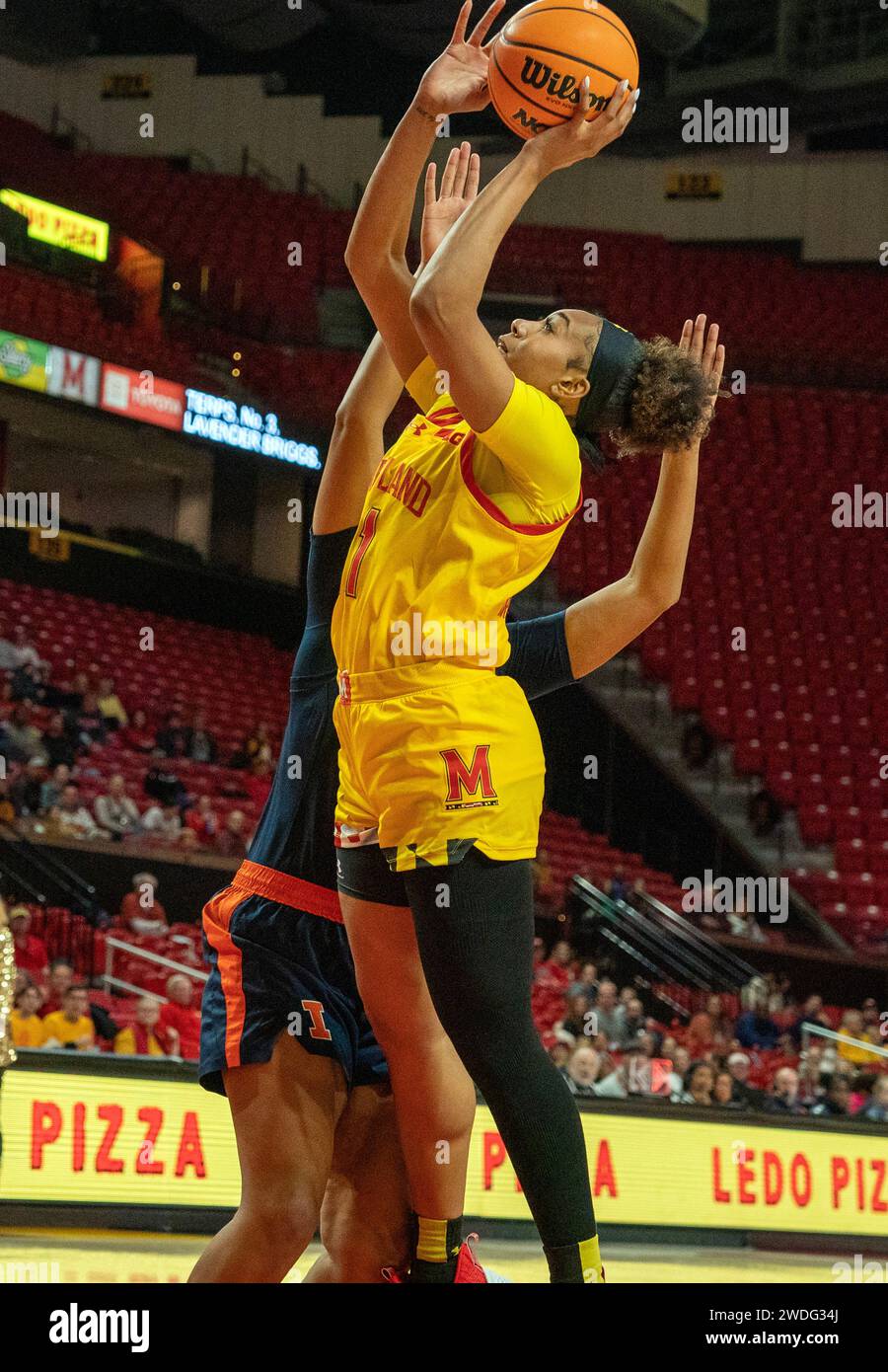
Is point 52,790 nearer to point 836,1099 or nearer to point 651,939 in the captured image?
point 651,939

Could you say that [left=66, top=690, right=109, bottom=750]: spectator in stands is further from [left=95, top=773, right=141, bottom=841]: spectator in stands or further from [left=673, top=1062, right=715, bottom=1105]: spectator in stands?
[left=673, top=1062, right=715, bottom=1105]: spectator in stands

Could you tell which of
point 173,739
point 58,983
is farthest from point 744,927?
point 58,983

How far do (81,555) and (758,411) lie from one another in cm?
965

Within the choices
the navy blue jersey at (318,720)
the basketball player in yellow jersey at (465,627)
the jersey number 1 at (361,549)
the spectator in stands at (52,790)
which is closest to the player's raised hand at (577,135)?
the basketball player in yellow jersey at (465,627)

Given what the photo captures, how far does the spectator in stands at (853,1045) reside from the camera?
12.1 meters

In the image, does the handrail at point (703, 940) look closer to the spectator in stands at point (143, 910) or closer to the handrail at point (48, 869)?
the spectator in stands at point (143, 910)

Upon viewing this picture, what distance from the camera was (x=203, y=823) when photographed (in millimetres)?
13641

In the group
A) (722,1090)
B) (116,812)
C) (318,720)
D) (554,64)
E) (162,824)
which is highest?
(554,64)

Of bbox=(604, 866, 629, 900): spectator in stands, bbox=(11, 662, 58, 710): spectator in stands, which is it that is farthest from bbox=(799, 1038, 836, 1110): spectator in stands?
bbox=(11, 662, 58, 710): spectator in stands

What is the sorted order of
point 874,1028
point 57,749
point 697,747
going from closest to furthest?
1. point 874,1028
2. point 57,749
3. point 697,747

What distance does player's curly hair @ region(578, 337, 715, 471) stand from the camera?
2873 millimetres

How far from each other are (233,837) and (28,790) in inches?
71.8

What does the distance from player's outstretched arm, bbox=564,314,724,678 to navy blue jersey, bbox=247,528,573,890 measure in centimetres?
5

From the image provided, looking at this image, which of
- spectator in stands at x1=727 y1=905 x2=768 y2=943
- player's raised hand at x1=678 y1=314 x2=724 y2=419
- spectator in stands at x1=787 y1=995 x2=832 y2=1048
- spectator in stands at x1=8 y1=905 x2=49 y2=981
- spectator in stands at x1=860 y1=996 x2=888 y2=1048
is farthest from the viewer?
spectator in stands at x1=727 y1=905 x2=768 y2=943
